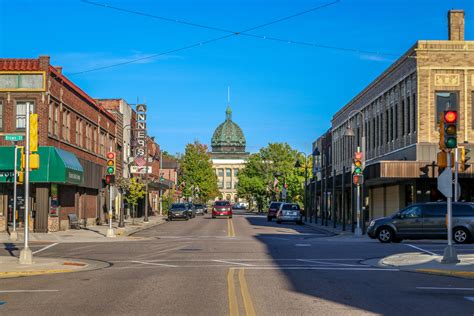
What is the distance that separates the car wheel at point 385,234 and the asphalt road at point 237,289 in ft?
26.6

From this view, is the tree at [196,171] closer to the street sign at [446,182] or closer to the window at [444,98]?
the window at [444,98]

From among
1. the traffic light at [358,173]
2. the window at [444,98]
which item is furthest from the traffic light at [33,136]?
the window at [444,98]

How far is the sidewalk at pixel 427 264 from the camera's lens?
17.9 metres

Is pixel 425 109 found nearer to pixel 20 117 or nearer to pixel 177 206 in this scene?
pixel 20 117

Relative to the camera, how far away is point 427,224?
102 feet

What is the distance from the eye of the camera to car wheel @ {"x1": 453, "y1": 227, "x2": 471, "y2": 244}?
30.7 m

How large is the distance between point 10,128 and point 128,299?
27.9 metres

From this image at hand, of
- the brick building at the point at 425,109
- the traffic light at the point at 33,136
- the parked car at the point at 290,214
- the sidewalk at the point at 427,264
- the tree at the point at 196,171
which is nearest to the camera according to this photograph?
the sidewalk at the point at 427,264

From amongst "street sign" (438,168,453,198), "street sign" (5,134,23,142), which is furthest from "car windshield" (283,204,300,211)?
"street sign" (438,168,453,198)

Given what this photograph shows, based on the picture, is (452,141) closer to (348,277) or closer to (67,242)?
(348,277)

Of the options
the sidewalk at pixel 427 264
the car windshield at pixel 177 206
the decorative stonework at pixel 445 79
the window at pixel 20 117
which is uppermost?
the decorative stonework at pixel 445 79

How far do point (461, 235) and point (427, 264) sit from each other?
1176 centimetres

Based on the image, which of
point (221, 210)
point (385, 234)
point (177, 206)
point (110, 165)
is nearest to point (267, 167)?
point (221, 210)

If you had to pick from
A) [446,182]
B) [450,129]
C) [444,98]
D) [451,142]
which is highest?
[444,98]
